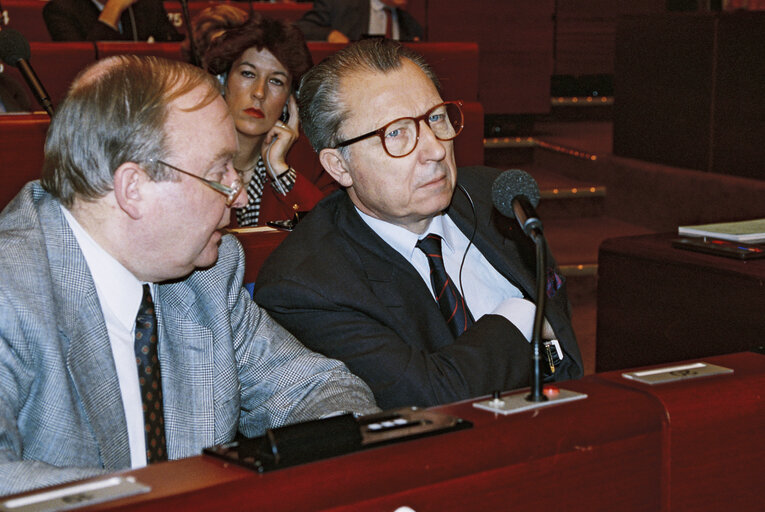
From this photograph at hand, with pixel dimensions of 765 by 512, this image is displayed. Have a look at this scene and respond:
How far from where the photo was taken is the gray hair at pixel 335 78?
1885 millimetres

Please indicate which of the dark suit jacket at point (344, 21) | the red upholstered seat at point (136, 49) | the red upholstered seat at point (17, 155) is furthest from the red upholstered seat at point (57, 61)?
the dark suit jacket at point (344, 21)

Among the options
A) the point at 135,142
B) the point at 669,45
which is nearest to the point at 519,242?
the point at 135,142

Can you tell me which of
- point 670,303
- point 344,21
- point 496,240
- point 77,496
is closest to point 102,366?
point 77,496

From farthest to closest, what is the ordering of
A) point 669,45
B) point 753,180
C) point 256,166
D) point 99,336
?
1. point 669,45
2. point 753,180
3. point 256,166
4. point 99,336

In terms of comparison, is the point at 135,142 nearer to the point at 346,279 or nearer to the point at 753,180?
the point at 346,279

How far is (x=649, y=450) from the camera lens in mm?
1063

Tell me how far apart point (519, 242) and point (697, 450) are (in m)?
1.01

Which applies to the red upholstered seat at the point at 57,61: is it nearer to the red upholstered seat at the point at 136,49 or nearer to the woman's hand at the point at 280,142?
the red upholstered seat at the point at 136,49

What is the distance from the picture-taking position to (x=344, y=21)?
18.0ft

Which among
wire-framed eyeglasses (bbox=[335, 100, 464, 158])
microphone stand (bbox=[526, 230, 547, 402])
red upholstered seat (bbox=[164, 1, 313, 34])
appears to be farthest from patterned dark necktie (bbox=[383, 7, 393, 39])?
microphone stand (bbox=[526, 230, 547, 402])

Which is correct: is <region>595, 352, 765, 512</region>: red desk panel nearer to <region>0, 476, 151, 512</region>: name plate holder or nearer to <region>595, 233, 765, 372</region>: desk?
<region>0, 476, 151, 512</region>: name plate holder

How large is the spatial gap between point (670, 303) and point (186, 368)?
4.33 feet

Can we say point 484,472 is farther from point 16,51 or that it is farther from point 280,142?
point 280,142

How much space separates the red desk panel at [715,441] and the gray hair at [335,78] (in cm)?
96
